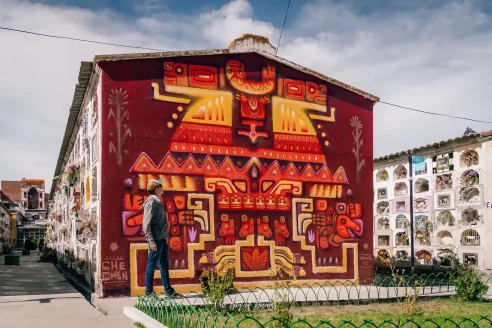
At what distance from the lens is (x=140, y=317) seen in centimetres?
844

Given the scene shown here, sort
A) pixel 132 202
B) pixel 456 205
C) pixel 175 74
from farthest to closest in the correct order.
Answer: pixel 456 205 < pixel 175 74 < pixel 132 202

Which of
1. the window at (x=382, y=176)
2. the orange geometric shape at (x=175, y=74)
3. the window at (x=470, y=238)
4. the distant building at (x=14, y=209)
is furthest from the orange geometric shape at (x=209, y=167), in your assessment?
the distant building at (x=14, y=209)

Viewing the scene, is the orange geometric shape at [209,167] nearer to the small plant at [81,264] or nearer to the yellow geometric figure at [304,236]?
the yellow geometric figure at [304,236]

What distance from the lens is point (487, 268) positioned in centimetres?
2427

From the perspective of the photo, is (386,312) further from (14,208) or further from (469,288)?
(14,208)

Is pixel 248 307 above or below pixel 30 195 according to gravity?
below

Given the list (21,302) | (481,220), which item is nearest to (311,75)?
(21,302)

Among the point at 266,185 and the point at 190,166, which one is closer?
the point at 190,166

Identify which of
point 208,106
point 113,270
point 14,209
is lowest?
point 14,209

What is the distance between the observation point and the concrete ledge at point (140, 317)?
766 cm

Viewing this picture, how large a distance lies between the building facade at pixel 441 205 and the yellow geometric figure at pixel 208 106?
44.6ft

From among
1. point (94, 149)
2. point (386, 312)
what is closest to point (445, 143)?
point (386, 312)

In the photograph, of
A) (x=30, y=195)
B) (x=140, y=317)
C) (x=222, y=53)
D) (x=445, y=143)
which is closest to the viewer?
(x=140, y=317)

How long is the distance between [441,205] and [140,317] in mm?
22939
